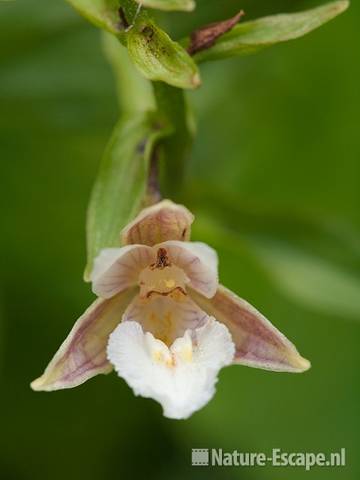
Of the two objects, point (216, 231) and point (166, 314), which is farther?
point (216, 231)

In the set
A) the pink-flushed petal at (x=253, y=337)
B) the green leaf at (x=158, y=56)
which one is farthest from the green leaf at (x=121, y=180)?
the green leaf at (x=158, y=56)

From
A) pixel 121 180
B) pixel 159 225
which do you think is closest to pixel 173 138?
pixel 121 180

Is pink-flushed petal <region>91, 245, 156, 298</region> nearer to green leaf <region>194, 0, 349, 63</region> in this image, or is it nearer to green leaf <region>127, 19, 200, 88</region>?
green leaf <region>127, 19, 200, 88</region>

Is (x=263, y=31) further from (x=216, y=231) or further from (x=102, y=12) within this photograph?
(x=216, y=231)

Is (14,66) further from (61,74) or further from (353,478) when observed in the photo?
(353,478)

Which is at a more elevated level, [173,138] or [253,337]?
[173,138]

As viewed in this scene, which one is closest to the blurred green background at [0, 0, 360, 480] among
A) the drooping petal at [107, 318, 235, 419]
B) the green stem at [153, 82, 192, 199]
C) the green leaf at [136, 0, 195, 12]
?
the green stem at [153, 82, 192, 199]
